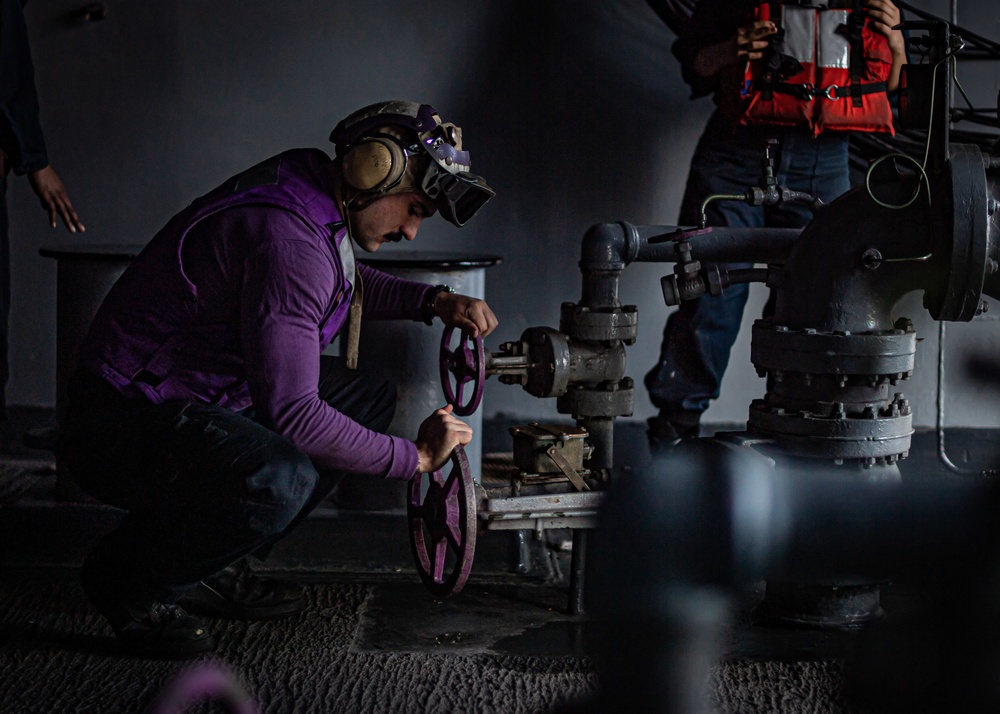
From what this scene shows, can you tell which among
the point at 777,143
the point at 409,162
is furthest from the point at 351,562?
the point at 777,143

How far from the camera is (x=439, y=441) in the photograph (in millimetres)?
1941

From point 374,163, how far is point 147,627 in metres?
0.97

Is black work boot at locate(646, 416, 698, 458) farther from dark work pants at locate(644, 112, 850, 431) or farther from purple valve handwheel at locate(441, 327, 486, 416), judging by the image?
purple valve handwheel at locate(441, 327, 486, 416)

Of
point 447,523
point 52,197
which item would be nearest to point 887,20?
point 447,523

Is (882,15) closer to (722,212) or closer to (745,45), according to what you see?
(745,45)

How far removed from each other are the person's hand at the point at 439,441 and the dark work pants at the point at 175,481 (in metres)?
0.21

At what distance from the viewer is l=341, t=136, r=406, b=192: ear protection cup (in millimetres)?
1870

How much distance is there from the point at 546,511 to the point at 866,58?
1516 millimetres

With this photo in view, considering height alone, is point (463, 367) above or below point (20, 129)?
below

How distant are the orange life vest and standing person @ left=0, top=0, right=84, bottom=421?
1811 millimetres

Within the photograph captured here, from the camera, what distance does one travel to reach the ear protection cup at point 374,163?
187cm

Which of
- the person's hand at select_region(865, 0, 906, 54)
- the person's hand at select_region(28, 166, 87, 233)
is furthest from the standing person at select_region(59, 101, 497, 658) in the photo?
the person's hand at select_region(865, 0, 906, 54)

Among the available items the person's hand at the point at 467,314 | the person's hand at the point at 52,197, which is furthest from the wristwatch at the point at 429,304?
the person's hand at the point at 52,197

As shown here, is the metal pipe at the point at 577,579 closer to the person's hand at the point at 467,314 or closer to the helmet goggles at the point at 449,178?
the person's hand at the point at 467,314
